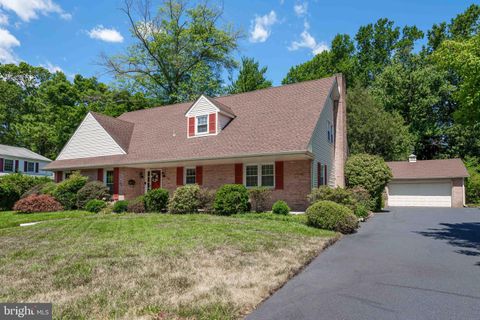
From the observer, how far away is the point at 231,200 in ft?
47.2

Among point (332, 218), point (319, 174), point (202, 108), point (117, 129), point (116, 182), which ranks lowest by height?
point (332, 218)

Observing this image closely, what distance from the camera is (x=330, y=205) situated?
10961 mm

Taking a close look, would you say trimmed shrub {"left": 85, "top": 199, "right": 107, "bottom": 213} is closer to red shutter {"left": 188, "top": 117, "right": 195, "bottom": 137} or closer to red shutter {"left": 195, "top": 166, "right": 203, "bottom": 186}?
red shutter {"left": 195, "top": 166, "right": 203, "bottom": 186}

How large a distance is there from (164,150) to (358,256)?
1384cm

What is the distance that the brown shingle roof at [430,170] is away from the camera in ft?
87.7

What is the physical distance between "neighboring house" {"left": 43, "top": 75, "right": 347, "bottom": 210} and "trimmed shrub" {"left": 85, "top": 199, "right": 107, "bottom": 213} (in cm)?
241

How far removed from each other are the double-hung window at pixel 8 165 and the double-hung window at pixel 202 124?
2908 centimetres

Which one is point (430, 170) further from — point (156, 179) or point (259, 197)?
point (156, 179)

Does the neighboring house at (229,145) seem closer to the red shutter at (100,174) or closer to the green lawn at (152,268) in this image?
the red shutter at (100,174)

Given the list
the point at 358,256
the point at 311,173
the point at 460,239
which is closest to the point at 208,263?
the point at 358,256

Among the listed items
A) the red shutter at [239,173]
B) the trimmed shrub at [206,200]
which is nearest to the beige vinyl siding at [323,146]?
the red shutter at [239,173]

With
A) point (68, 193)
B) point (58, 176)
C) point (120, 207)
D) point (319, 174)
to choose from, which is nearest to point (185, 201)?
point (120, 207)

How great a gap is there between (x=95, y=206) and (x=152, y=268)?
12.8 metres

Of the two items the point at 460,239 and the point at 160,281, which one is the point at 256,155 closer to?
the point at 460,239
